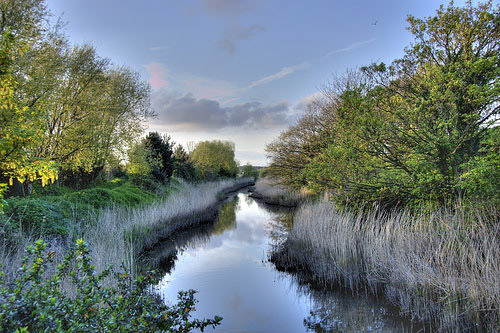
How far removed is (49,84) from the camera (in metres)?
11.2

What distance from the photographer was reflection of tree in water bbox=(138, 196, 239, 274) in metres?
8.94

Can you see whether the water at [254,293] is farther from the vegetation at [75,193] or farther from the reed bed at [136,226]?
the vegetation at [75,193]

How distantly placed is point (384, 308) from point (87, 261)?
5257mm

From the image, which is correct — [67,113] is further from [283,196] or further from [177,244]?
[283,196]

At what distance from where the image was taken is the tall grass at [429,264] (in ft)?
14.3

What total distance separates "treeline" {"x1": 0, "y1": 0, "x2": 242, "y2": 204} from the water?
431 centimetres

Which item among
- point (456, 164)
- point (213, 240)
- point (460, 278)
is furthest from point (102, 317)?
point (213, 240)

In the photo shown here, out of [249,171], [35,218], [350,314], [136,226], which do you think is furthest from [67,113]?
[249,171]

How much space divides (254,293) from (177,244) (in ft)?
17.9

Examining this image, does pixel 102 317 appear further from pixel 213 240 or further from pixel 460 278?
pixel 213 240

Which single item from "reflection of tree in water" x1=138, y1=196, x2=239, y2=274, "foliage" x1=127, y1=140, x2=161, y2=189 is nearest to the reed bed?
"reflection of tree in water" x1=138, y1=196, x2=239, y2=274

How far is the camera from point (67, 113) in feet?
46.0

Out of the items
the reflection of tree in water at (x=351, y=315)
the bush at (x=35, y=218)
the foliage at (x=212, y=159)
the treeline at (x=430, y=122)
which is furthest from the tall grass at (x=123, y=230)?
the foliage at (x=212, y=159)

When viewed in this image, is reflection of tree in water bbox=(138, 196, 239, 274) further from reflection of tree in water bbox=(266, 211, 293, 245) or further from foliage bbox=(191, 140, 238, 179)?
foliage bbox=(191, 140, 238, 179)
